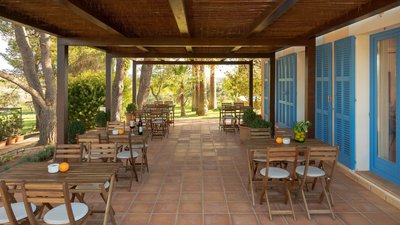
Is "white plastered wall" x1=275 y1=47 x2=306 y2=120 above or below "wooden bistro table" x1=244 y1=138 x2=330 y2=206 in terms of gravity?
above

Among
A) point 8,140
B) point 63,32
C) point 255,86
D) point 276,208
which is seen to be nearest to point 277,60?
point 255,86

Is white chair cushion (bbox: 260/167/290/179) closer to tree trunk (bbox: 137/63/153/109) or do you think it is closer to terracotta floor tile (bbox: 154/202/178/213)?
terracotta floor tile (bbox: 154/202/178/213)

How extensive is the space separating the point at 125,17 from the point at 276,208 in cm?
338

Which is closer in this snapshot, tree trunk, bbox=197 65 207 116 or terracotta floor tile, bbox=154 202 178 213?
terracotta floor tile, bbox=154 202 178 213

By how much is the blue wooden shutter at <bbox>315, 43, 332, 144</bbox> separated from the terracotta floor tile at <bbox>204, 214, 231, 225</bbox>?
365 centimetres

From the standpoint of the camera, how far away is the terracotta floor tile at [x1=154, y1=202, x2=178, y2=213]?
4.41m

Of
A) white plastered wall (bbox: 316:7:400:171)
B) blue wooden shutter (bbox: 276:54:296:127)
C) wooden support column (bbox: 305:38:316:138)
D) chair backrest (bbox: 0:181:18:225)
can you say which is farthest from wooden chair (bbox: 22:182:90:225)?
blue wooden shutter (bbox: 276:54:296:127)

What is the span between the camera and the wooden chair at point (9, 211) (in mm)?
2879

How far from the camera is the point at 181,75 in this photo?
1902cm

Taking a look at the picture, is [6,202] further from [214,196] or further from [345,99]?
[345,99]

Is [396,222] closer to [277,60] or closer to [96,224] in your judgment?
[96,224]

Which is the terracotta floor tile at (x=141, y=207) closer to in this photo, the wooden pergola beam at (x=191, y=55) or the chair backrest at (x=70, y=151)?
the chair backrest at (x=70, y=151)

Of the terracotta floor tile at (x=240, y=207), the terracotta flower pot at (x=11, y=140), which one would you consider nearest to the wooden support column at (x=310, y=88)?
the terracotta floor tile at (x=240, y=207)

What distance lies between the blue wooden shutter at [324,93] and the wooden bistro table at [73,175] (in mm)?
4634
